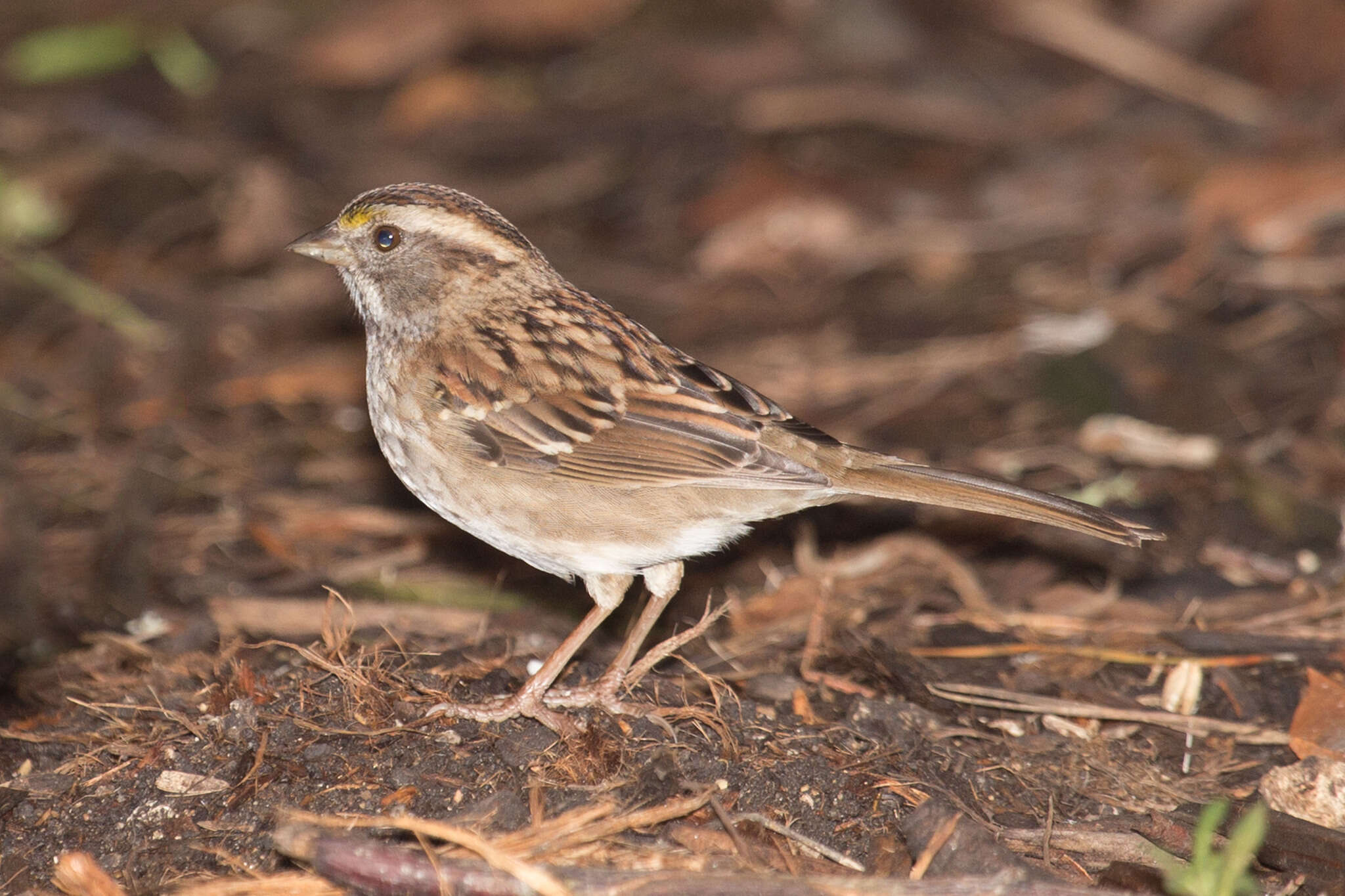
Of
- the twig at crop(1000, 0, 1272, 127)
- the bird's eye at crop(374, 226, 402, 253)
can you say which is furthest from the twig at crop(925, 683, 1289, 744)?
the twig at crop(1000, 0, 1272, 127)

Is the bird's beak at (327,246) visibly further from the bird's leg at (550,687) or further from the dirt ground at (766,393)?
the bird's leg at (550,687)

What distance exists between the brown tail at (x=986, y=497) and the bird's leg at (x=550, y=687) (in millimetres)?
804

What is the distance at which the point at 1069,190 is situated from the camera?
7891 millimetres

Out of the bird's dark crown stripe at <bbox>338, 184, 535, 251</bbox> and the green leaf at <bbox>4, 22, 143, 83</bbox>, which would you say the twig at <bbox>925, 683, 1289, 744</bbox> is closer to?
the bird's dark crown stripe at <bbox>338, 184, 535, 251</bbox>

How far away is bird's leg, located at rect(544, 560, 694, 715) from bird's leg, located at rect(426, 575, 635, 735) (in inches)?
2.9

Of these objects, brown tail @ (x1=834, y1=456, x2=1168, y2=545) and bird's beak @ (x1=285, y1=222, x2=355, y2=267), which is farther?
bird's beak @ (x1=285, y1=222, x2=355, y2=267)

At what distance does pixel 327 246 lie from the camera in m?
4.60

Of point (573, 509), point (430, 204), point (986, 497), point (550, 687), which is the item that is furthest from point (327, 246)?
point (986, 497)

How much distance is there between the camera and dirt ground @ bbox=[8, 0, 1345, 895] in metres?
3.46

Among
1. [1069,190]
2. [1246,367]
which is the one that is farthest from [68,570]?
[1069,190]

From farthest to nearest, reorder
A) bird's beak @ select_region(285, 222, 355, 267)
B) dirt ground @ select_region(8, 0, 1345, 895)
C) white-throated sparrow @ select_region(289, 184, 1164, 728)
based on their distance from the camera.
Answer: bird's beak @ select_region(285, 222, 355, 267)
white-throated sparrow @ select_region(289, 184, 1164, 728)
dirt ground @ select_region(8, 0, 1345, 895)

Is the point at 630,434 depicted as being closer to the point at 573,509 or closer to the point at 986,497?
the point at 573,509

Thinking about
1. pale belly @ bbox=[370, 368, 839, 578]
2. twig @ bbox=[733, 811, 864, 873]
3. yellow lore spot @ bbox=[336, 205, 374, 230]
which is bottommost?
twig @ bbox=[733, 811, 864, 873]

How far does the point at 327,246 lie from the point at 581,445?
119cm
